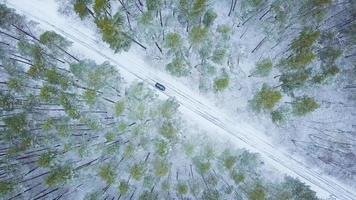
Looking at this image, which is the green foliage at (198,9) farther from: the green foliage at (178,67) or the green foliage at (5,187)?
the green foliage at (5,187)

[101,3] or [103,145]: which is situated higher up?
[101,3]

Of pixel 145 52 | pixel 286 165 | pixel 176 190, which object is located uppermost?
pixel 145 52

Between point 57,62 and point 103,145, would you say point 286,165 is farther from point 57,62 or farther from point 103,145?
point 57,62

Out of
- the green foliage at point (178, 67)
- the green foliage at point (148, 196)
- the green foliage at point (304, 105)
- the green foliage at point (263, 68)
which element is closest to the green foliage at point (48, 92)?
the green foliage at point (178, 67)

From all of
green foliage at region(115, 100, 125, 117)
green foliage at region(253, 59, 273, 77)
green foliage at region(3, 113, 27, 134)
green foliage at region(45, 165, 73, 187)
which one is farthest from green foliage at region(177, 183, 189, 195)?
green foliage at region(3, 113, 27, 134)

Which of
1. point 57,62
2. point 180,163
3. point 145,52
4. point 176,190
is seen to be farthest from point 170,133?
point 57,62

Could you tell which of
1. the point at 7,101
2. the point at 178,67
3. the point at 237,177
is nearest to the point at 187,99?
the point at 178,67

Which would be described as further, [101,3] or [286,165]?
[286,165]
